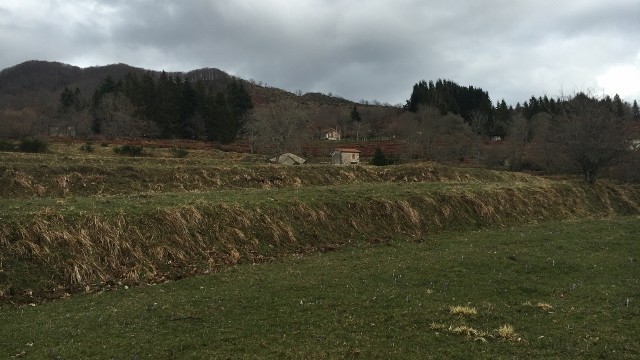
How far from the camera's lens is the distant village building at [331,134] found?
154 m

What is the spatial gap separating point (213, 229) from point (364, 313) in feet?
29.8

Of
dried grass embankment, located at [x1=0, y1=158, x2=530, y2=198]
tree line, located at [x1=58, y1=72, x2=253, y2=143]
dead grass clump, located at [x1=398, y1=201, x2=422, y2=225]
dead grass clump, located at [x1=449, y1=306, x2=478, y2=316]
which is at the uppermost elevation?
tree line, located at [x1=58, y1=72, x2=253, y2=143]

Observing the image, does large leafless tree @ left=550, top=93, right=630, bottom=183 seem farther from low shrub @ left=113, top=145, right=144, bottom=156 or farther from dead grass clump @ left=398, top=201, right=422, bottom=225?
low shrub @ left=113, top=145, right=144, bottom=156

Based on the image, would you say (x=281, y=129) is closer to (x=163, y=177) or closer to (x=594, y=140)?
(x=594, y=140)

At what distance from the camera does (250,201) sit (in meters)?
20.4

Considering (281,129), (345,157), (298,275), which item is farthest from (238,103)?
(298,275)

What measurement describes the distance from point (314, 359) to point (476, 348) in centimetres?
298

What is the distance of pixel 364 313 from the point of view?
10.4m

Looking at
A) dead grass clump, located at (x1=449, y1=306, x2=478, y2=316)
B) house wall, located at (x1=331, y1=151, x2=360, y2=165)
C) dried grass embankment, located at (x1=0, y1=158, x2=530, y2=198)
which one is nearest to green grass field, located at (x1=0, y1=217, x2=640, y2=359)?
dead grass clump, located at (x1=449, y1=306, x2=478, y2=316)

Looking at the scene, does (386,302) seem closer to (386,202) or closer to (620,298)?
(620,298)

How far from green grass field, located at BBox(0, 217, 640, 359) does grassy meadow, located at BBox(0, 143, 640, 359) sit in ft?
0.18

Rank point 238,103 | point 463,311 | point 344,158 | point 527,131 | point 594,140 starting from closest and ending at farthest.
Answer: point 463,311, point 594,140, point 344,158, point 527,131, point 238,103

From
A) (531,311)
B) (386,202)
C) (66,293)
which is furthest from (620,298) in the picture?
(66,293)

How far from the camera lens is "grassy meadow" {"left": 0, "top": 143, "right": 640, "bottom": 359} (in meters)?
8.77
